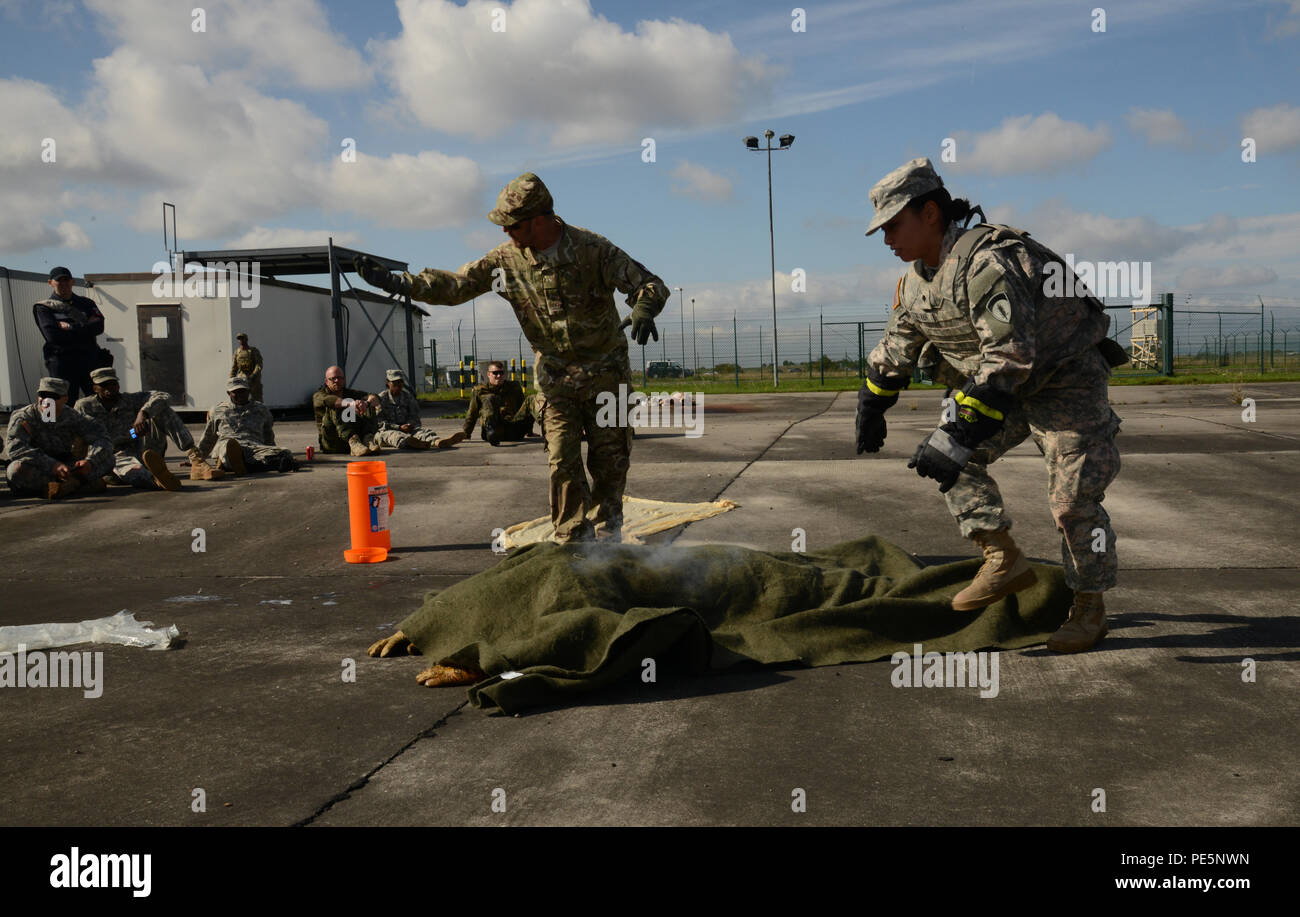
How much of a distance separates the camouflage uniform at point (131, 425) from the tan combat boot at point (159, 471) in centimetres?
30

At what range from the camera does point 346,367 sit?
24.8 metres

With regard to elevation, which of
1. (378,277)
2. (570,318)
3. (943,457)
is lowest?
(943,457)

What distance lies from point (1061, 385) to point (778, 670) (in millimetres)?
1551

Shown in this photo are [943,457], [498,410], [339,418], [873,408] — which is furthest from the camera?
[498,410]

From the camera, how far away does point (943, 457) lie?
139 inches

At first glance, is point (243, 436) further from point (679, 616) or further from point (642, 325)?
point (679, 616)

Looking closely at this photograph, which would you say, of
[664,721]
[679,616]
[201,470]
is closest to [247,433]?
[201,470]

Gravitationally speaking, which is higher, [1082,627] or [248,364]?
[248,364]

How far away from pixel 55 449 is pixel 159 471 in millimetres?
1222

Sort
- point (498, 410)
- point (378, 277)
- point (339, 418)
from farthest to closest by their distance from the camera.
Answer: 1. point (498, 410)
2. point (339, 418)
3. point (378, 277)

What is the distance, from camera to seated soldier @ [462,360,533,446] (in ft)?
42.9

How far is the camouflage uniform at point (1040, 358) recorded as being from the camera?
11.8 feet

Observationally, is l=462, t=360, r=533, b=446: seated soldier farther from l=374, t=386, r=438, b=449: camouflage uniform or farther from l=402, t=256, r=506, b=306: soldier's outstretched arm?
l=402, t=256, r=506, b=306: soldier's outstretched arm
